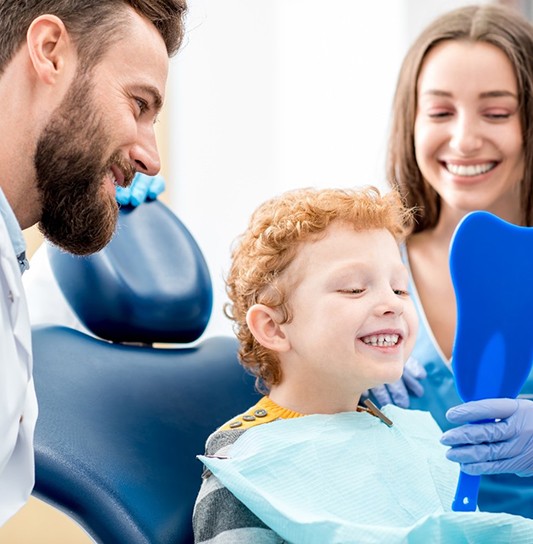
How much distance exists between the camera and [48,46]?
1.27 meters

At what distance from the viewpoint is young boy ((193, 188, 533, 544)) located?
123cm

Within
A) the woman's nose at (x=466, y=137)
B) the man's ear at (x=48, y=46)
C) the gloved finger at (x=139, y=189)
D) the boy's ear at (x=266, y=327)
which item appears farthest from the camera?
the woman's nose at (x=466, y=137)

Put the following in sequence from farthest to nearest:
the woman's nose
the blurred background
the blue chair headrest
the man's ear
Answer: the blurred background
the woman's nose
the blue chair headrest
the man's ear

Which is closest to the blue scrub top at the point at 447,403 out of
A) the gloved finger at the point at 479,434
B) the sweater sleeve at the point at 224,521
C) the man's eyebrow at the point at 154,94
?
the gloved finger at the point at 479,434

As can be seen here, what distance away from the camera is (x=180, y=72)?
11.1ft

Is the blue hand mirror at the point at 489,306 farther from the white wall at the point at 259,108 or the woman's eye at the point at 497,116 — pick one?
the white wall at the point at 259,108

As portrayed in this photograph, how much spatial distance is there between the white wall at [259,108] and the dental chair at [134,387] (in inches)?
65.6

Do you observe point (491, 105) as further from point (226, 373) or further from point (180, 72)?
point (180, 72)

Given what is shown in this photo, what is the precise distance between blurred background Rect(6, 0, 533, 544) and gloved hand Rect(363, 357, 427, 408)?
5.06 feet

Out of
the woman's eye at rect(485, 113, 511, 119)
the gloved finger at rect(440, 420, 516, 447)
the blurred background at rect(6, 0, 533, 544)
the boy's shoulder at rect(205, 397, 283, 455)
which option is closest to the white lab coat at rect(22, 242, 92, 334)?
the boy's shoulder at rect(205, 397, 283, 455)

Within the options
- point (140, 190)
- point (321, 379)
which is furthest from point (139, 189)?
point (321, 379)

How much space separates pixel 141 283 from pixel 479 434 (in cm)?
60

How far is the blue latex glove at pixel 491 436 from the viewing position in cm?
130

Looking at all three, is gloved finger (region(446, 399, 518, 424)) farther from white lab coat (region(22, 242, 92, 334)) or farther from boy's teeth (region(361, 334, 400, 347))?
white lab coat (region(22, 242, 92, 334))
